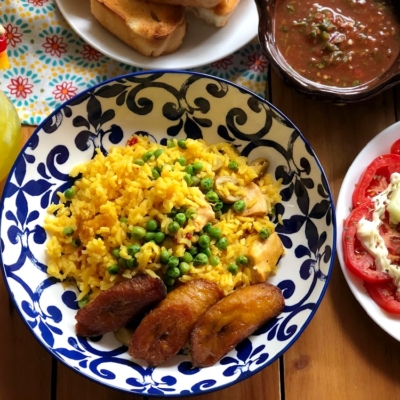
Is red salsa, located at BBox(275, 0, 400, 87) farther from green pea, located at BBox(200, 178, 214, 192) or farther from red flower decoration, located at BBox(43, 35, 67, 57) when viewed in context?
red flower decoration, located at BBox(43, 35, 67, 57)

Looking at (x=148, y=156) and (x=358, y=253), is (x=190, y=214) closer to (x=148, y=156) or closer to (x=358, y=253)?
(x=148, y=156)

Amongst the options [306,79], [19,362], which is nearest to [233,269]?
[306,79]

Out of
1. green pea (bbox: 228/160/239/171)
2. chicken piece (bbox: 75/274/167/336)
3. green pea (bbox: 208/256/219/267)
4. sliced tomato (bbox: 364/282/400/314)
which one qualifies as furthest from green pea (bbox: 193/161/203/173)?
sliced tomato (bbox: 364/282/400/314)

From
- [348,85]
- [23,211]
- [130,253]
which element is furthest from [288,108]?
[23,211]

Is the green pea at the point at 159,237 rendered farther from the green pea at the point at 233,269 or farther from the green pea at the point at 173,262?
the green pea at the point at 233,269

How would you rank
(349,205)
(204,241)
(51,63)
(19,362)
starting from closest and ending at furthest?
(204,241)
(19,362)
(349,205)
(51,63)

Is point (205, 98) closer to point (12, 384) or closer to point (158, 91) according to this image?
point (158, 91)

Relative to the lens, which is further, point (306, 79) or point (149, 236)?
point (306, 79)
